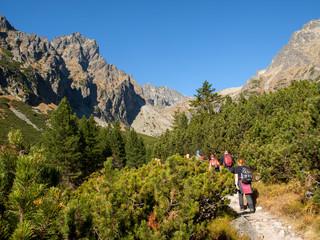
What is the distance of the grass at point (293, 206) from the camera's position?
4511 mm

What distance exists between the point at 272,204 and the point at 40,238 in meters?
6.98

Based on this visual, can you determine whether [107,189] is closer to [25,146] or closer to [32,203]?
[32,203]

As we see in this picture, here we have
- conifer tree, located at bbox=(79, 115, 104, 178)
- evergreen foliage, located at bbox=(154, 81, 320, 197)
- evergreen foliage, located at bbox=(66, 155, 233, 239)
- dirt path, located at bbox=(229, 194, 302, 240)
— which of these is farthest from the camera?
conifer tree, located at bbox=(79, 115, 104, 178)

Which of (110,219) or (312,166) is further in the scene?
(312,166)

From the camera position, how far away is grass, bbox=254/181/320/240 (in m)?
4.51

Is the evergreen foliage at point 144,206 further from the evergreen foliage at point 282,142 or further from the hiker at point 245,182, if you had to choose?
the evergreen foliage at point 282,142

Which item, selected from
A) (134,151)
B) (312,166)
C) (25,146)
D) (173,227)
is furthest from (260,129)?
(134,151)

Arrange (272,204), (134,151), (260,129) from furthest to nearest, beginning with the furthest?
(134,151), (260,129), (272,204)

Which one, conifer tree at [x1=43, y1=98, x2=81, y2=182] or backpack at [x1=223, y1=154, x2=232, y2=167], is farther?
conifer tree at [x1=43, y1=98, x2=81, y2=182]

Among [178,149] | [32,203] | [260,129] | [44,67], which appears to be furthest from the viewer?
[44,67]

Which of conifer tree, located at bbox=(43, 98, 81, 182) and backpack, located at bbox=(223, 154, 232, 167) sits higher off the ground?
conifer tree, located at bbox=(43, 98, 81, 182)

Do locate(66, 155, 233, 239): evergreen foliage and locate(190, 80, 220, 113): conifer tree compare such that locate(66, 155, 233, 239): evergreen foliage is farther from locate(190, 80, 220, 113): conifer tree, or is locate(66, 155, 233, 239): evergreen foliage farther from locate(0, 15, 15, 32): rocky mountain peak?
locate(0, 15, 15, 32): rocky mountain peak

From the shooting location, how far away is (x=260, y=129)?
11414 mm

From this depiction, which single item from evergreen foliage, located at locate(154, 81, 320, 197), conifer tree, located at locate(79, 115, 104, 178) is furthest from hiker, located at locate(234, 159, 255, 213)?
conifer tree, located at locate(79, 115, 104, 178)
